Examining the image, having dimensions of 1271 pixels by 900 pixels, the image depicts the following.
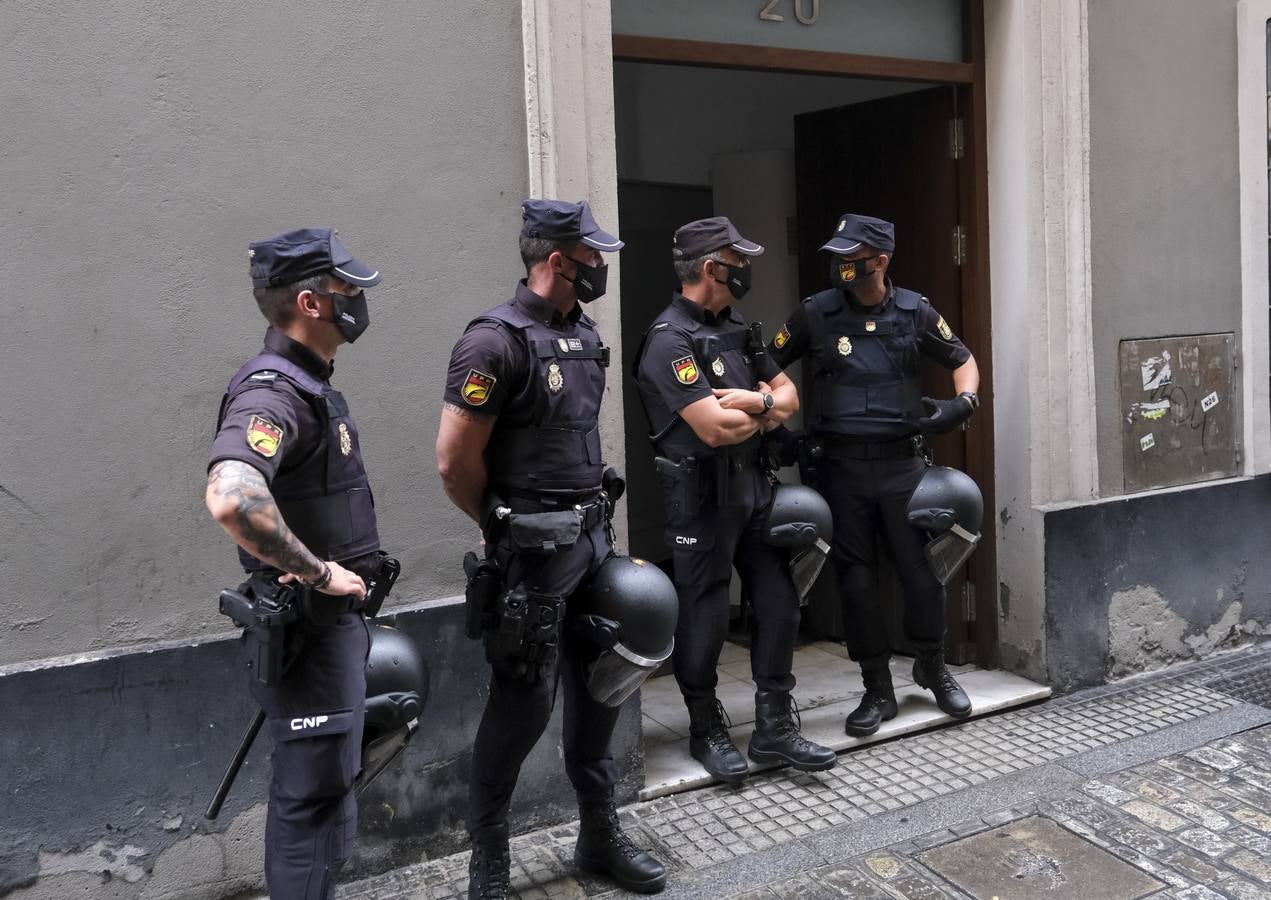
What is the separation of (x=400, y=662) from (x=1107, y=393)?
3.77 m

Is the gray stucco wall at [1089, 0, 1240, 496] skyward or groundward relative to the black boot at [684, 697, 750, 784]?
skyward

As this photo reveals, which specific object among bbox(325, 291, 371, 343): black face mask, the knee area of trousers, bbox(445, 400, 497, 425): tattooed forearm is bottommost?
the knee area of trousers

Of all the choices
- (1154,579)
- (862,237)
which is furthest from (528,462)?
(1154,579)

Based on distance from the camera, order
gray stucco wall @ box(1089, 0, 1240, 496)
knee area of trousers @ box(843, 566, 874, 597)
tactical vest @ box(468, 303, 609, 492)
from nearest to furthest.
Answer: tactical vest @ box(468, 303, 609, 492) → knee area of trousers @ box(843, 566, 874, 597) → gray stucco wall @ box(1089, 0, 1240, 496)

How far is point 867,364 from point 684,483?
42.0 inches

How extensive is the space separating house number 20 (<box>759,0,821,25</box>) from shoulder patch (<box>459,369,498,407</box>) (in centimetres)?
237

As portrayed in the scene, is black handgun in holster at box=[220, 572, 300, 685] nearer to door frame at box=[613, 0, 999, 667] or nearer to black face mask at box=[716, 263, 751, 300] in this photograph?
black face mask at box=[716, 263, 751, 300]

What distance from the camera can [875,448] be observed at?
4.68 m

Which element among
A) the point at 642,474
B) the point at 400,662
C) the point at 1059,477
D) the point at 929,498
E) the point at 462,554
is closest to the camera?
the point at 400,662

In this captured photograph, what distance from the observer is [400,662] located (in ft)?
9.82

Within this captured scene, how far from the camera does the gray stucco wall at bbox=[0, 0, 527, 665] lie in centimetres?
322

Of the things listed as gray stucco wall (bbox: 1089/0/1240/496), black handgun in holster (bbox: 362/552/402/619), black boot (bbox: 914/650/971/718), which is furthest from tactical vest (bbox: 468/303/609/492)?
gray stucco wall (bbox: 1089/0/1240/496)

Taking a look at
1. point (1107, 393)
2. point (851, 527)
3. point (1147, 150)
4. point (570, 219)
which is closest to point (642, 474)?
point (851, 527)

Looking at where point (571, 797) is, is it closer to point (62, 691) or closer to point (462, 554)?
point (462, 554)
